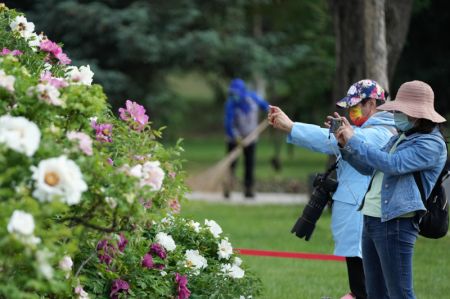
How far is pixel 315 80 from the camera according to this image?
987 inches

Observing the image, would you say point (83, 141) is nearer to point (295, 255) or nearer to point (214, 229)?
point (214, 229)

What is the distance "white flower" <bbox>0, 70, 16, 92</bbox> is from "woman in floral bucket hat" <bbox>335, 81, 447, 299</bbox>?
1.91m

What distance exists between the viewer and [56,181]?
166 inches

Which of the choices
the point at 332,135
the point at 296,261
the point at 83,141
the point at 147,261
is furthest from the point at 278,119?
the point at 296,261

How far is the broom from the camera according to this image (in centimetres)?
1709

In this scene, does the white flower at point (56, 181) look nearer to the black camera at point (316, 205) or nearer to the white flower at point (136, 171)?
the white flower at point (136, 171)

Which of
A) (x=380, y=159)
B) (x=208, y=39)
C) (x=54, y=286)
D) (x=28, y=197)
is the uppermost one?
(x=208, y=39)

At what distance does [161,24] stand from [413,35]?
574cm

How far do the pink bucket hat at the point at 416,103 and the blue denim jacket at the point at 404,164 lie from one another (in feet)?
0.39

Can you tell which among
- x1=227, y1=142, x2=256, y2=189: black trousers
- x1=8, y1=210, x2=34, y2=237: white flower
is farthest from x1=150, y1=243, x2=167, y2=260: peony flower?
x1=227, y1=142, x2=256, y2=189: black trousers

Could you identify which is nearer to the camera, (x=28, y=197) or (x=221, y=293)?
(x=28, y=197)

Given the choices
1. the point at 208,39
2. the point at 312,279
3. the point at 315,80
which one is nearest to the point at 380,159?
the point at 312,279

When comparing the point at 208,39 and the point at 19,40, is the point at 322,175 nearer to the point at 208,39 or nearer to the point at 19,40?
the point at 19,40

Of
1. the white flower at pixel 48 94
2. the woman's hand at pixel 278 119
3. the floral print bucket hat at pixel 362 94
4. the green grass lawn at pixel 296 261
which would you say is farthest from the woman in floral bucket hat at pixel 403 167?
the green grass lawn at pixel 296 261
